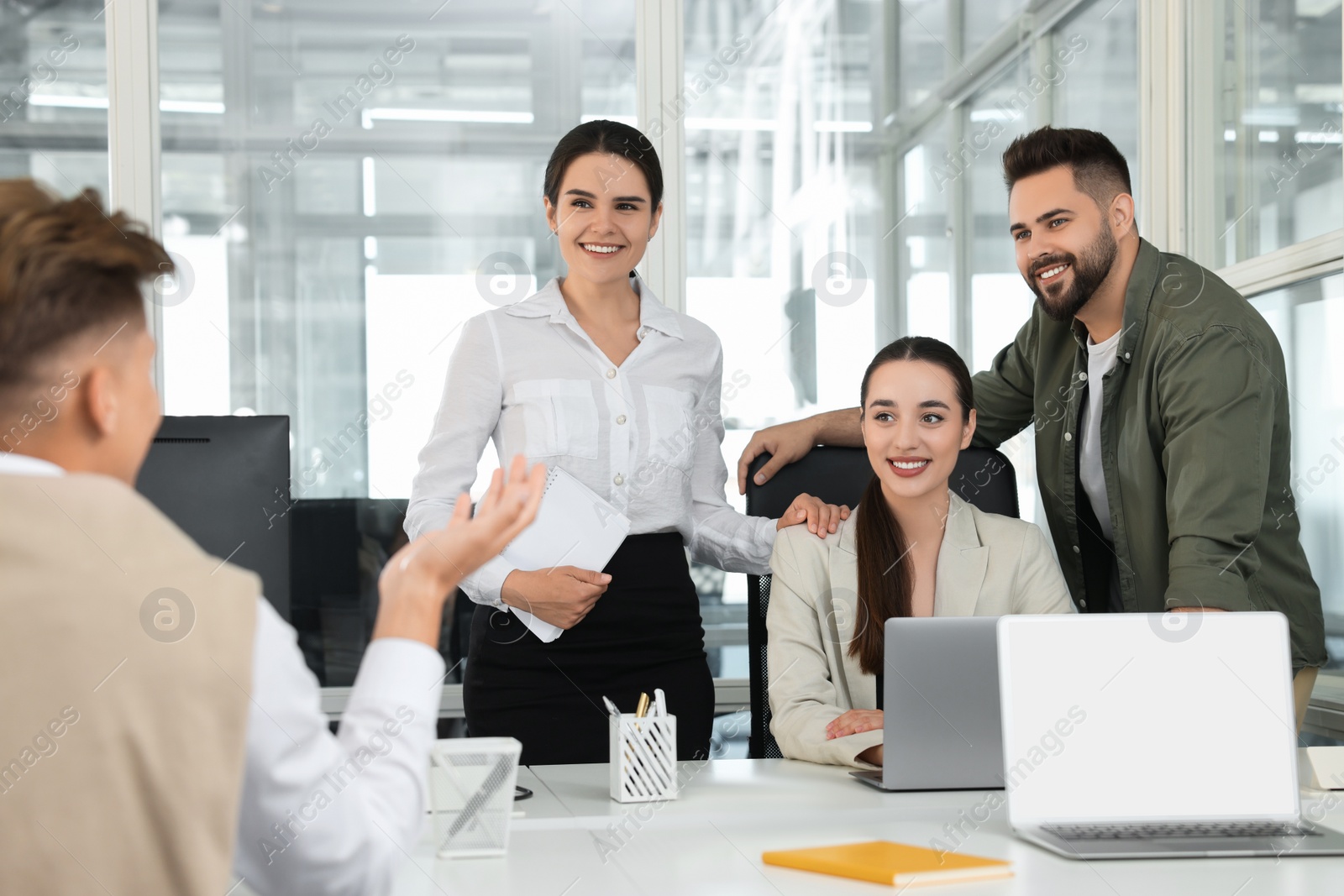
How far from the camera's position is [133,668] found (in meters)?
0.74

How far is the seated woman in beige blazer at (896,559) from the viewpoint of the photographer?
6.88 feet

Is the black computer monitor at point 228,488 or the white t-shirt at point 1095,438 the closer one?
the black computer monitor at point 228,488

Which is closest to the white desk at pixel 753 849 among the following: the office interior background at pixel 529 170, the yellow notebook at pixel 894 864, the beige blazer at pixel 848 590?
the yellow notebook at pixel 894 864

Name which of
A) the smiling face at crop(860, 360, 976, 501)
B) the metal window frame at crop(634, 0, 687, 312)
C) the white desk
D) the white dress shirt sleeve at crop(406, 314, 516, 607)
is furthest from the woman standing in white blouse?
the metal window frame at crop(634, 0, 687, 312)

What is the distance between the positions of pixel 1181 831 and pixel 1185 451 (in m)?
0.90

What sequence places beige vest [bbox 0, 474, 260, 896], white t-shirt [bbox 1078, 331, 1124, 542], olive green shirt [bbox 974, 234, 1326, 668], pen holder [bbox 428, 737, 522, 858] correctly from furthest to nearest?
white t-shirt [bbox 1078, 331, 1124, 542], olive green shirt [bbox 974, 234, 1326, 668], pen holder [bbox 428, 737, 522, 858], beige vest [bbox 0, 474, 260, 896]

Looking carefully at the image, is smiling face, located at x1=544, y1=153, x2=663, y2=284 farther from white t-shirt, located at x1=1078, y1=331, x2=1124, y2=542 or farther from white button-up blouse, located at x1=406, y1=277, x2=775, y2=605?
white t-shirt, located at x1=1078, y1=331, x2=1124, y2=542

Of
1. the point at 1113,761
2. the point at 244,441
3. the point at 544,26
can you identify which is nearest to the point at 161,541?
the point at 244,441

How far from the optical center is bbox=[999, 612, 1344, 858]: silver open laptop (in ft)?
4.84

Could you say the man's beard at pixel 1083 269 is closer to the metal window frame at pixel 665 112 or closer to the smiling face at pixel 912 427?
the smiling face at pixel 912 427

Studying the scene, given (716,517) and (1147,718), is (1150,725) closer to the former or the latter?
(1147,718)

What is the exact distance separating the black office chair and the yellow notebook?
994mm

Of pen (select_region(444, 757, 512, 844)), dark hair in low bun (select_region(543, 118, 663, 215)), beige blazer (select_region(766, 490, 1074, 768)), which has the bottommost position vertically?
pen (select_region(444, 757, 512, 844))

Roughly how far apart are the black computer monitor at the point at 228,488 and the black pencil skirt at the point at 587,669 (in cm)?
59
